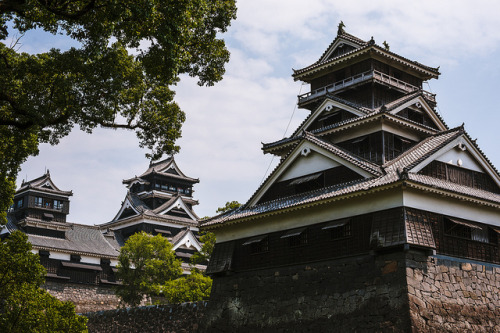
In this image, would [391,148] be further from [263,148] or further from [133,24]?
[133,24]

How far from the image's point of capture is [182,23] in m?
15.2

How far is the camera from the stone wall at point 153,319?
94.9 feet

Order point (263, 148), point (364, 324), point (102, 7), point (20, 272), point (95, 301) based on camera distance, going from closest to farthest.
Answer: point (102, 7) < point (20, 272) < point (364, 324) < point (263, 148) < point (95, 301)

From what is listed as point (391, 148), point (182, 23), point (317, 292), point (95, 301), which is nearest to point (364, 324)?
point (317, 292)

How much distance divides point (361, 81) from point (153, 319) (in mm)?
16038

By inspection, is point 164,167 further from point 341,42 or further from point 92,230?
point 341,42

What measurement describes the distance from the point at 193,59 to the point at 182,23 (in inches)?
100

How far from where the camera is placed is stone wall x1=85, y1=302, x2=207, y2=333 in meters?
28.9

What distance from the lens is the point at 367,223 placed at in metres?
22.9

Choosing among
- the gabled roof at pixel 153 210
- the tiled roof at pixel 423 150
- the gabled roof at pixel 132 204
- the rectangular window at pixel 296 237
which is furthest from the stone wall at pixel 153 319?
the gabled roof at pixel 132 204

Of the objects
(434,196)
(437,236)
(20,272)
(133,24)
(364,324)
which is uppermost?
(133,24)

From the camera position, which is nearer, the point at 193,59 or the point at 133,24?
the point at 133,24

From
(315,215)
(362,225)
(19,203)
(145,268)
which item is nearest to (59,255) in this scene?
(19,203)

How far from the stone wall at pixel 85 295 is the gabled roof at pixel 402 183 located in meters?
28.4
